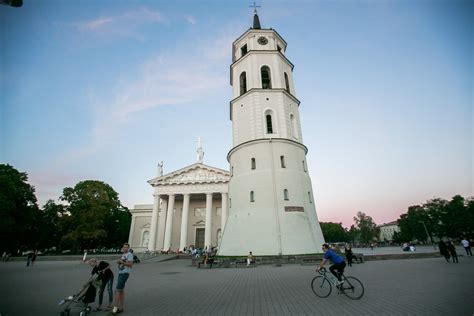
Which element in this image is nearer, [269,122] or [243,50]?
[269,122]

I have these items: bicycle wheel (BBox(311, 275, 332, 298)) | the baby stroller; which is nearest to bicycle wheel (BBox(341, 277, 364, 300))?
bicycle wheel (BBox(311, 275, 332, 298))

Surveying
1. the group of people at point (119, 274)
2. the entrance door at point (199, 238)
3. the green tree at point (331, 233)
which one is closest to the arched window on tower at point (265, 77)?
the group of people at point (119, 274)

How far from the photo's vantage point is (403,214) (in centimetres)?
9750

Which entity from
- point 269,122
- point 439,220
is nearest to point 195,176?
point 269,122

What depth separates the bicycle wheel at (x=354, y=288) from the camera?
729 cm

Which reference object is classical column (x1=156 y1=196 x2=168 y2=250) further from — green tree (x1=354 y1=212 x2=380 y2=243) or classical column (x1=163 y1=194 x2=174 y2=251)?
green tree (x1=354 y1=212 x2=380 y2=243)

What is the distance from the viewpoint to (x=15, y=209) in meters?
37.9

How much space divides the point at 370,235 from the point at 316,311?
134 meters

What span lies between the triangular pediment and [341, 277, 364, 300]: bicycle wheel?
40.0 m

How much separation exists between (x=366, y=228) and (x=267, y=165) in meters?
122

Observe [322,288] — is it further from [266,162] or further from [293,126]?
[293,126]

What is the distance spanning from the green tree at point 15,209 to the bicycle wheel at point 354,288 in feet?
139

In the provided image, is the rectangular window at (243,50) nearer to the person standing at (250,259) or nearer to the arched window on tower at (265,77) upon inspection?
the arched window on tower at (265,77)

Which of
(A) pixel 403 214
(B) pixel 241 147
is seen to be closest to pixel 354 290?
(B) pixel 241 147
